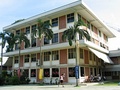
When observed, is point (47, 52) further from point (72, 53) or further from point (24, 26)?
point (24, 26)

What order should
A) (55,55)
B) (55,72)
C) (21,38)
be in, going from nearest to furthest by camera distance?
(55,72), (55,55), (21,38)

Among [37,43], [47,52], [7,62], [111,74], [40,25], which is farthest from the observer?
[7,62]

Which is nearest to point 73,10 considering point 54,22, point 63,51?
point 54,22

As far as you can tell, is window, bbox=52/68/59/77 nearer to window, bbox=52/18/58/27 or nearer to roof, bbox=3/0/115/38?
window, bbox=52/18/58/27

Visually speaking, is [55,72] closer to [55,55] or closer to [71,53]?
[55,55]

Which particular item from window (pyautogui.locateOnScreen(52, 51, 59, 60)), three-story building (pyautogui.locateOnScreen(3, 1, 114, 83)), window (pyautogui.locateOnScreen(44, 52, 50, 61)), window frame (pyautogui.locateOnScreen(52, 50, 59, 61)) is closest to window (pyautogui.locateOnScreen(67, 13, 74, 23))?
three-story building (pyautogui.locateOnScreen(3, 1, 114, 83))

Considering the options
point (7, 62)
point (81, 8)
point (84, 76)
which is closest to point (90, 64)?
point (84, 76)

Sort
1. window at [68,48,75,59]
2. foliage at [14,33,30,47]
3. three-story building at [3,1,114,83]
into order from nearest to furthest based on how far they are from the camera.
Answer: three-story building at [3,1,114,83], window at [68,48,75,59], foliage at [14,33,30,47]

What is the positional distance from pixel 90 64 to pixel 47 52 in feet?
26.4

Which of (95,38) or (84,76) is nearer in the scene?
(84,76)

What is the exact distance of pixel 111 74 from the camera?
38750 mm

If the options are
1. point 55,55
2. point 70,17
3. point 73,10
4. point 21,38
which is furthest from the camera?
point 21,38

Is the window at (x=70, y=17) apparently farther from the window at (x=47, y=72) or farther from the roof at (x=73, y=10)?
the window at (x=47, y=72)

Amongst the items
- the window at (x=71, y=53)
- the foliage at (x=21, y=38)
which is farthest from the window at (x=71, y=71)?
the foliage at (x=21, y=38)
